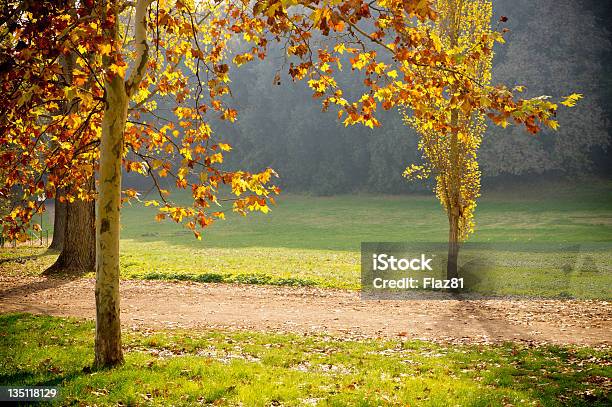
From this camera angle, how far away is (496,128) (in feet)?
160

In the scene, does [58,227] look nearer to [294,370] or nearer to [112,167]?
[112,167]

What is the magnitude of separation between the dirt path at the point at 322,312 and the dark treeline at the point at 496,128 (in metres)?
26.2

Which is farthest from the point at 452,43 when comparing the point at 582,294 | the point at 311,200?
the point at 311,200

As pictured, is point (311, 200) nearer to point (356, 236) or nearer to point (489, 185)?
point (489, 185)

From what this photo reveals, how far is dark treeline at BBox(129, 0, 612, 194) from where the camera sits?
158 ft

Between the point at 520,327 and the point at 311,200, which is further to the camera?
the point at 311,200

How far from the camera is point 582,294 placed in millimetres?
17078

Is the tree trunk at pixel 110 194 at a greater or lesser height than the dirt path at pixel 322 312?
greater

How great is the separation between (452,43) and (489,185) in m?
38.0

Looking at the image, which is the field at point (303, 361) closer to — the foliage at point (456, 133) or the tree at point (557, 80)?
the foliage at point (456, 133)

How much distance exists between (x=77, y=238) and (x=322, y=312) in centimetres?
952

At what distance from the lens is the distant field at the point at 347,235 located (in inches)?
789

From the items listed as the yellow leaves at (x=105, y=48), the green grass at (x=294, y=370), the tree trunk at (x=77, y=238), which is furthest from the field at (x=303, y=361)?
the yellow leaves at (x=105, y=48)

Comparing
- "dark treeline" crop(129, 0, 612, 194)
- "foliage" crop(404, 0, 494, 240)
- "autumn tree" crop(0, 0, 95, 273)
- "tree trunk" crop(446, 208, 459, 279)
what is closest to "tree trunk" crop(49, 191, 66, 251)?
"autumn tree" crop(0, 0, 95, 273)
